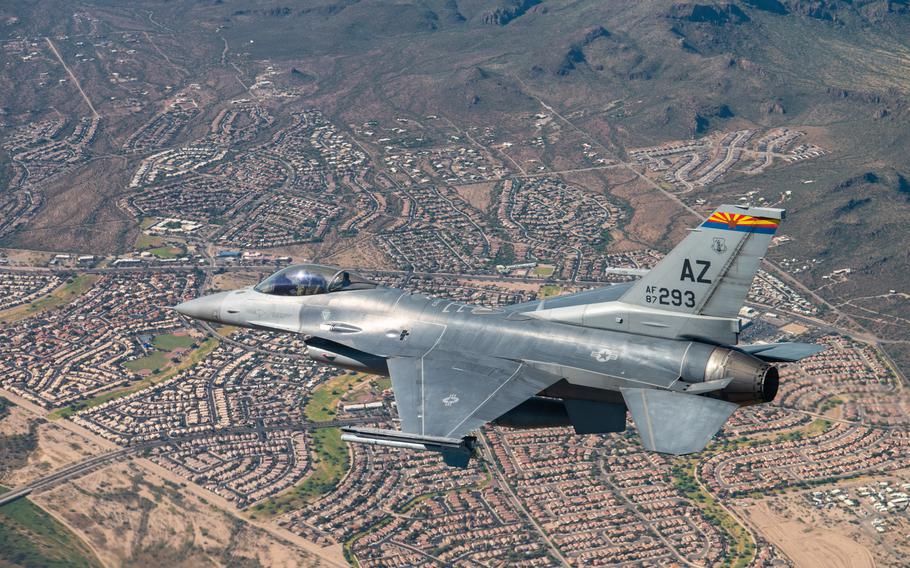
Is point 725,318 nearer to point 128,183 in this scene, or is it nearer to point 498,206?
point 498,206

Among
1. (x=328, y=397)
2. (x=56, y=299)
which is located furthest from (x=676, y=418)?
(x=56, y=299)

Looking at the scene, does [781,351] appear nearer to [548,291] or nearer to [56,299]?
[548,291]

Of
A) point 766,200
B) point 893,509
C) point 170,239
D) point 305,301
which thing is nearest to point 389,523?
point 305,301

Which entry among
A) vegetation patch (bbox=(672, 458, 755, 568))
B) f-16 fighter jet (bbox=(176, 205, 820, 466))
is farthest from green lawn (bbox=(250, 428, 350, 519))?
f-16 fighter jet (bbox=(176, 205, 820, 466))

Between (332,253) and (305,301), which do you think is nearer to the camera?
(305,301)

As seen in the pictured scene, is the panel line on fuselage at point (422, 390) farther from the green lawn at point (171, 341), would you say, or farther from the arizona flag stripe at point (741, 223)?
the green lawn at point (171, 341)

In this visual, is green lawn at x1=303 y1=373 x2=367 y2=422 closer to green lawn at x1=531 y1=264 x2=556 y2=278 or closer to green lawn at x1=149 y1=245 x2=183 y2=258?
green lawn at x1=531 y1=264 x2=556 y2=278
